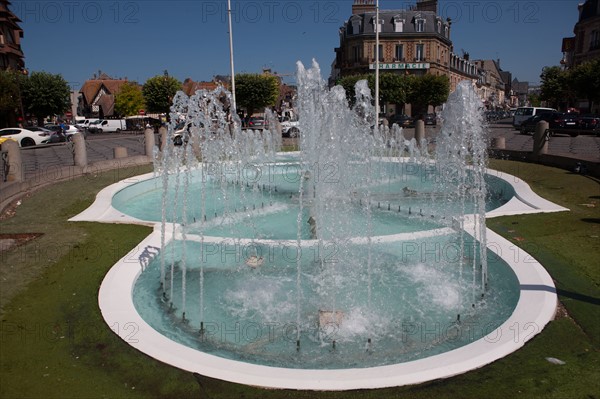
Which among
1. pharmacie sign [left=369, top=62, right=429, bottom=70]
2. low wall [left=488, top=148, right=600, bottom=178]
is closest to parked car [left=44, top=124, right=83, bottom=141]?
low wall [left=488, top=148, right=600, bottom=178]

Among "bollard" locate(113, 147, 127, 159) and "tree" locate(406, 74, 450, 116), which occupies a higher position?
"tree" locate(406, 74, 450, 116)

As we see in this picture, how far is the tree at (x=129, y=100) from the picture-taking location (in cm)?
7650

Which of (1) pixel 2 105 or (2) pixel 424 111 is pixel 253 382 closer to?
(1) pixel 2 105

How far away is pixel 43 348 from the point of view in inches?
192

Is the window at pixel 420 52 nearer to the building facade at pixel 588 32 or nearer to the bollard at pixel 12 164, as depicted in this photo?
the building facade at pixel 588 32

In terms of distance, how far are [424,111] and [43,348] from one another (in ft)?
203

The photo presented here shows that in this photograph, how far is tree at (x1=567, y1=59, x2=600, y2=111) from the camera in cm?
4241

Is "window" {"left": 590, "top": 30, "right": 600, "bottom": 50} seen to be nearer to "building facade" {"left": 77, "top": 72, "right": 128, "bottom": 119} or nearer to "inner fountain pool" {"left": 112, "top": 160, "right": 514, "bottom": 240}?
"inner fountain pool" {"left": 112, "top": 160, "right": 514, "bottom": 240}

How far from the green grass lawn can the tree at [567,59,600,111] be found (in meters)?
40.5

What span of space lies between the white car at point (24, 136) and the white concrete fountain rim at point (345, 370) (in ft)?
98.0

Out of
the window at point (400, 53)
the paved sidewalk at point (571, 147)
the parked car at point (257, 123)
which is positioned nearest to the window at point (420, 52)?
the window at point (400, 53)

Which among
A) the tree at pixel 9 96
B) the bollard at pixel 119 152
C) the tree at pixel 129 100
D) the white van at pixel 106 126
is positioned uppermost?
the tree at pixel 129 100

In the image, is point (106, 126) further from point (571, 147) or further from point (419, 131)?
point (571, 147)

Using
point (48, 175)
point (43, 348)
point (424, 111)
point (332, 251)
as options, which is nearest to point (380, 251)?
point (332, 251)
